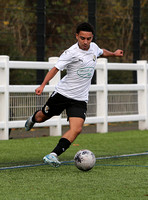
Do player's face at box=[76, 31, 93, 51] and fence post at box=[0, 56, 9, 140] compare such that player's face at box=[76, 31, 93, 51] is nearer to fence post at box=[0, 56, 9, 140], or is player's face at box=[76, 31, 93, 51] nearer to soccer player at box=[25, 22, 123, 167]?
soccer player at box=[25, 22, 123, 167]

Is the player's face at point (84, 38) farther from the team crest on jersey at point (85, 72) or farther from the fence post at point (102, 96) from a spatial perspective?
the fence post at point (102, 96)

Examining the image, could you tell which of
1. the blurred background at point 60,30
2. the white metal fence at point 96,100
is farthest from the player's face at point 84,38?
the blurred background at point 60,30

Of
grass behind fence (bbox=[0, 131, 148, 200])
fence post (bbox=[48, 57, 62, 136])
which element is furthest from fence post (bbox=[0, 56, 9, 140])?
fence post (bbox=[48, 57, 62, 136])

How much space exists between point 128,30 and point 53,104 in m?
9.46

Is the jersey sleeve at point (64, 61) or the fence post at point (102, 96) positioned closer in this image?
the jersey sleeve at point (64, 61)

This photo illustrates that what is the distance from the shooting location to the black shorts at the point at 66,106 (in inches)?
327

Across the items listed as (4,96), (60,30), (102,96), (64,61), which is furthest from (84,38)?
(60,30)

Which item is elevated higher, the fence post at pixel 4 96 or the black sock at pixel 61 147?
the fence post at pixel 4 96

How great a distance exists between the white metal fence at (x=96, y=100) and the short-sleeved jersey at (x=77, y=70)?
11.1 ft

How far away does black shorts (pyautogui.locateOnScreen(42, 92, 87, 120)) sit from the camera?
27.3ft

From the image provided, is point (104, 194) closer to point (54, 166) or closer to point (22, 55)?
point (54, 166)

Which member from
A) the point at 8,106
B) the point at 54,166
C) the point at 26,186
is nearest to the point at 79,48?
the point at 54,166

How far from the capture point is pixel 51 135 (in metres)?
12.8

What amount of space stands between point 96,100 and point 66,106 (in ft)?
16.8
